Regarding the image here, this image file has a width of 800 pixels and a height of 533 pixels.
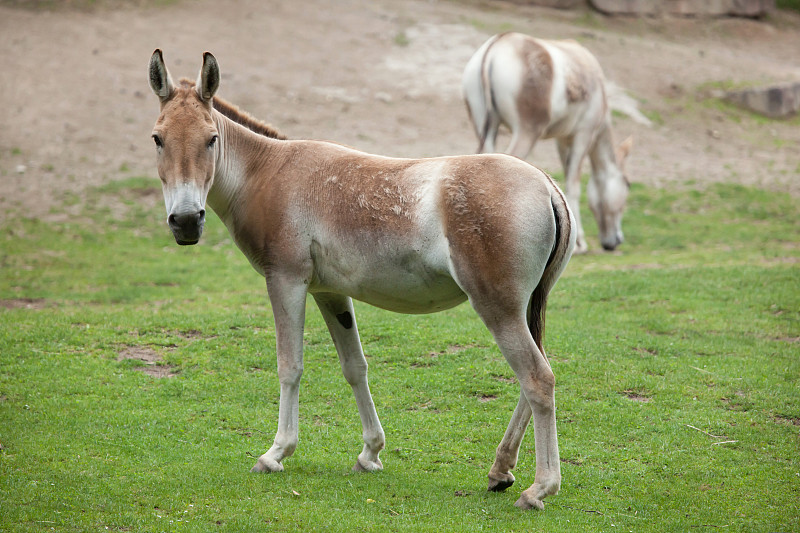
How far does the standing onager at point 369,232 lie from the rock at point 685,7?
22105 millimetres

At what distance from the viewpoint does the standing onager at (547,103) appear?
1215cm

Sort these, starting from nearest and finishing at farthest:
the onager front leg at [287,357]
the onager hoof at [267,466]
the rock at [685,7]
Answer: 1. the onager front leg at [287,357]
2. the onager hoof at [267,466]
3. the rock at [685,7]

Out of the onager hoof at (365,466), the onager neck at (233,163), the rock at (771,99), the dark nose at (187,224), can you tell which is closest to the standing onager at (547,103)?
the onager neck at (233,163)

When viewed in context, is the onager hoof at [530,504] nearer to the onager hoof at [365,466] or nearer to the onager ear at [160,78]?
the onager hoof at [365,466]

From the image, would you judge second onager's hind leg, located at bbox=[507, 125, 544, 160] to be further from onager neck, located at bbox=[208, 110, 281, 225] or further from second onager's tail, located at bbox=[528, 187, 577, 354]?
second onager's tail, located at bbox=[528, 187, 577, 354]

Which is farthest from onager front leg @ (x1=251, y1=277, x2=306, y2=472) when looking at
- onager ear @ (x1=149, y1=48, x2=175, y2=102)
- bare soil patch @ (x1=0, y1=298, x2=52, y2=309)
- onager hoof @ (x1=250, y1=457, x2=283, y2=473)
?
bare soil patch @ (x1=0, y1=298, x2=52, y2=309)

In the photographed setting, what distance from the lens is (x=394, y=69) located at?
19859 mm

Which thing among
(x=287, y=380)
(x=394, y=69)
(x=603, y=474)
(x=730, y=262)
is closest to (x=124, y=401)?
(x=287, y=380)

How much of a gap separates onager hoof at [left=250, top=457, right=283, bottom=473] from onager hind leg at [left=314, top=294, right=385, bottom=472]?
56 centimetres

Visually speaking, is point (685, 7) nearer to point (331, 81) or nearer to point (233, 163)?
point (331, 81)

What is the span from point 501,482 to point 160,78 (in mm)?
3419

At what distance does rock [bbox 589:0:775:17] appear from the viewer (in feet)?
83.1

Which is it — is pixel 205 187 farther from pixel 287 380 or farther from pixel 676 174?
pixel 676 174

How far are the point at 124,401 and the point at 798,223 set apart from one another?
12146 millimetres
